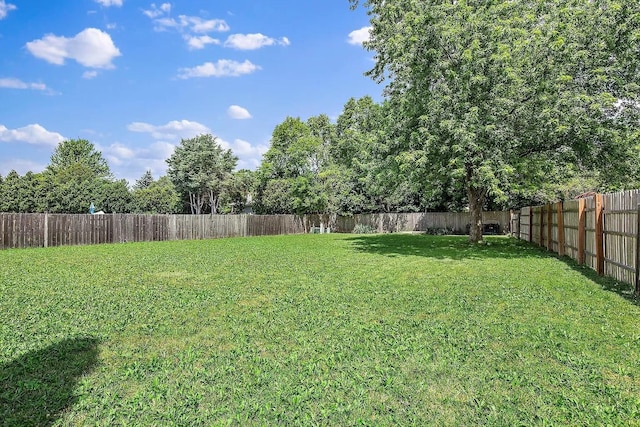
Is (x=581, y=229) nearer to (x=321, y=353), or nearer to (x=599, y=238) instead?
(x=599, y=238)

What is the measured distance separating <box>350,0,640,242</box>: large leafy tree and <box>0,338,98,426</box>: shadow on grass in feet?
30.0

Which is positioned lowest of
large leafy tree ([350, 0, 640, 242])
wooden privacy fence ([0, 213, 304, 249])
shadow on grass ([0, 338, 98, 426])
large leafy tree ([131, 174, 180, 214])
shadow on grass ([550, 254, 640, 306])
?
shadow on grass ([0, 338, 98, 426])

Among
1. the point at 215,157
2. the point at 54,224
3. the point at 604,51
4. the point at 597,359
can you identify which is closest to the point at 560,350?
the point at 597,359

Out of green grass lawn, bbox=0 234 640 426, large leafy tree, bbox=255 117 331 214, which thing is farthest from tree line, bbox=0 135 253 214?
green grass lawn, bbox=0 234 640 426

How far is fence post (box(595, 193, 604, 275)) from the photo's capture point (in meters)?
7.08

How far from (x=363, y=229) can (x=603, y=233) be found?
1975cm

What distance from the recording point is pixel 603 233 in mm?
6992

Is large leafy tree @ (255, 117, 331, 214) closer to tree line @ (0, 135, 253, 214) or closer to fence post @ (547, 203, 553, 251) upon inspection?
tree line @ (0, 135, 253, 214)

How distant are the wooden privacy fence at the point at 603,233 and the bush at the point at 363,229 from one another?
622 inches

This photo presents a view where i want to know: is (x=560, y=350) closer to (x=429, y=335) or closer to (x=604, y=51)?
(x=429, y=335)

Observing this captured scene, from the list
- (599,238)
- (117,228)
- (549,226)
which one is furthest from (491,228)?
(117,228)

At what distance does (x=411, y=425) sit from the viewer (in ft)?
7.44

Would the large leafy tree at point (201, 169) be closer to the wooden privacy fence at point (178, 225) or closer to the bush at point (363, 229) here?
the wooden privacy fence at point (178, 225)

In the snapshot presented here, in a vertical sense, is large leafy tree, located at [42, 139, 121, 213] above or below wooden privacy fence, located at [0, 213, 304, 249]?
above
